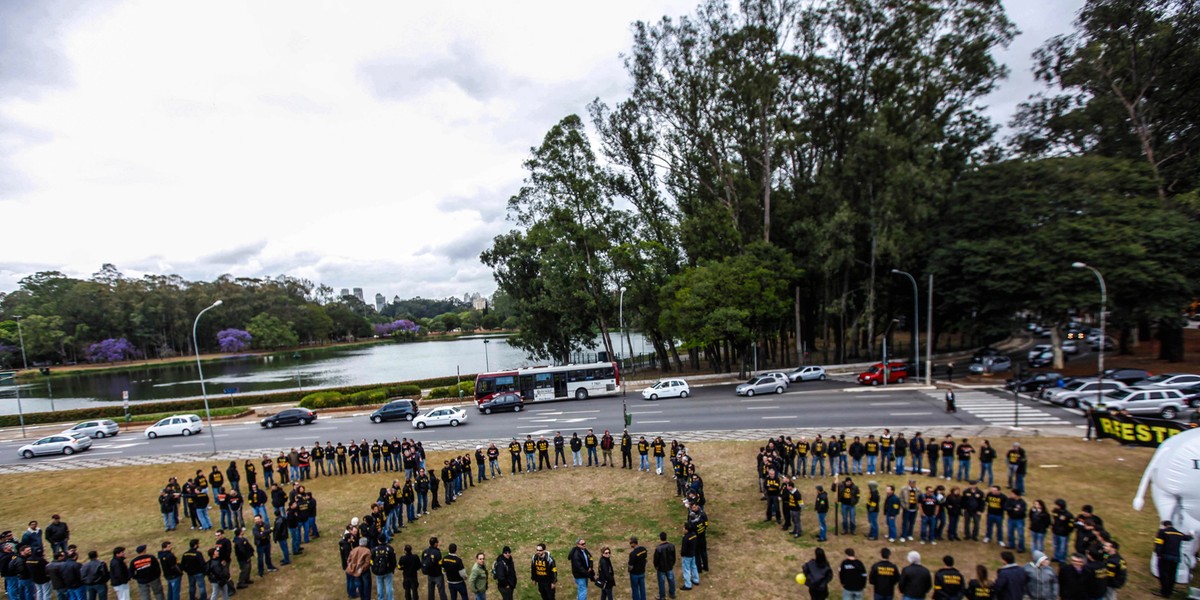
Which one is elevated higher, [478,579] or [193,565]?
[193,565]

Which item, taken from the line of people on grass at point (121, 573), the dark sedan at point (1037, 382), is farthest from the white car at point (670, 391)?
the line of people on grass at point (121, 573)

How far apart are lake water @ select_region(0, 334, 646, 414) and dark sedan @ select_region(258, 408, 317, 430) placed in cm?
1853

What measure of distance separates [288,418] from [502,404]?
46.7 feet

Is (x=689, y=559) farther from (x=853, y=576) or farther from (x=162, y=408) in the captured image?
(x=162, y=408)

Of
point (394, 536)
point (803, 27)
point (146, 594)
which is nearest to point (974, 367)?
point (803, 27)

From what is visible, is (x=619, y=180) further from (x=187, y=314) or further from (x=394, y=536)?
(x=187, y=314)

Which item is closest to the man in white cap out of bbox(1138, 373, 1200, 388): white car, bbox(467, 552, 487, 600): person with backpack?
bbox(467, 552, 487, 600): person with backpack

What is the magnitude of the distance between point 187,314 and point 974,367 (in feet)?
425

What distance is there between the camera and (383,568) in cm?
1170

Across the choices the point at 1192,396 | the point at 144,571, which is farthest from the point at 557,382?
the point at 1192,396

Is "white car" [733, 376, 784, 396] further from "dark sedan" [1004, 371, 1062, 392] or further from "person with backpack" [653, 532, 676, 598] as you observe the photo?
"person with backpack" [653, 532, 676, 598]

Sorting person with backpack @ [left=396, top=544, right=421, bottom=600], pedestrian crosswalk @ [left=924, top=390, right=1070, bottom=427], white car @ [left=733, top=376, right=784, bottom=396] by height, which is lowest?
pedestrian crosswalk @ [left=924, top=390, right=1070, bottom=427]

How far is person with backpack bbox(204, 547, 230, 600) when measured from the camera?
40.0ft

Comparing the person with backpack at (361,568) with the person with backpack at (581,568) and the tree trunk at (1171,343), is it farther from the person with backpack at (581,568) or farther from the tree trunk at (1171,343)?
the tree trunk at (1171,343)
